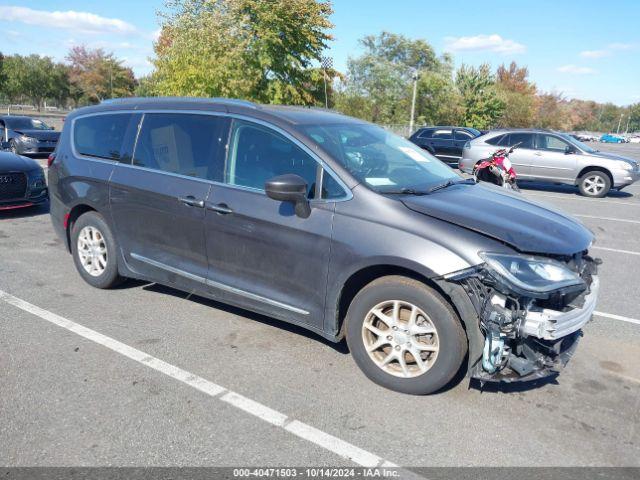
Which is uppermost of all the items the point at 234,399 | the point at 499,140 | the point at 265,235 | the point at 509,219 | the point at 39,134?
the point at 499,140

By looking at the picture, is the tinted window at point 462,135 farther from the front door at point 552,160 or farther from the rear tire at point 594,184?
the rear tire at point 594,184

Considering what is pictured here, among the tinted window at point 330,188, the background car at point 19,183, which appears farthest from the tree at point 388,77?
the tinted window at point 330,188

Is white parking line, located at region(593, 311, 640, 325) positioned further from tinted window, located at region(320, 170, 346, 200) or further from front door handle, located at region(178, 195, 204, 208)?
front door handle, located at region(178, 195, 204, 208)

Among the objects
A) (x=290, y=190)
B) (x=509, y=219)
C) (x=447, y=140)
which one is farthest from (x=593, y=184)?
(x=290, y=190)

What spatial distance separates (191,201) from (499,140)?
41.4ft

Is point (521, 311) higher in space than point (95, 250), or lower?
higher

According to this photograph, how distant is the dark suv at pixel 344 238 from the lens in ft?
10.3

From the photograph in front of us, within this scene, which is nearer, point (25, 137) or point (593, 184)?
point (593, 184)

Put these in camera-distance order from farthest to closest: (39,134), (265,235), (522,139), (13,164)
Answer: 1. (39,134)
2. (522,139)
3. (13,164)
4. (265,235)

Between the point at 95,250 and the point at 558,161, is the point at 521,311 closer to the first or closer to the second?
the point at 95,250

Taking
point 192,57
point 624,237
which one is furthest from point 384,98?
point 624,237

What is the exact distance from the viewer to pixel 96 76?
5606 centimetres

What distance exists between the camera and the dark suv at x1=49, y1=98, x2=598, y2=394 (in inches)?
124

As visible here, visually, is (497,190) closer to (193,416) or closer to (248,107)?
(248,107)
